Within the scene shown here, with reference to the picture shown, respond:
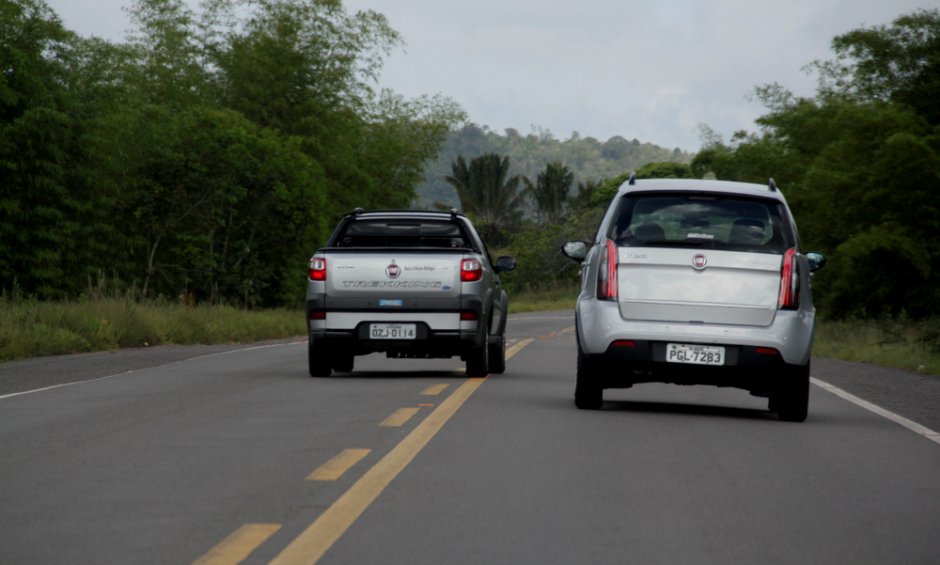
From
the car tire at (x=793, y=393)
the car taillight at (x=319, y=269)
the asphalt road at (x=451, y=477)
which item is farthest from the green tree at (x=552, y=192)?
the car tire at (x=793, y=393)

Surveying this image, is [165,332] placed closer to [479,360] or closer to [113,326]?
[113,326]

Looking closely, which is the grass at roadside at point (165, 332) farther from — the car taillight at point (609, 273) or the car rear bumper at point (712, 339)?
the car taillight at point (609, 273)

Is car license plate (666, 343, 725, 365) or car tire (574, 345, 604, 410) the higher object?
car license plate (666, 343, 725, 365)

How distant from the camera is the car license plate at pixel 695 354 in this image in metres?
12.0

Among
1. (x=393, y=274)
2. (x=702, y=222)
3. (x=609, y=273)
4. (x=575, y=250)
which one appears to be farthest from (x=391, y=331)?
(x=702, y=222)

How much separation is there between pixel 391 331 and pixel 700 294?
15.5 feet

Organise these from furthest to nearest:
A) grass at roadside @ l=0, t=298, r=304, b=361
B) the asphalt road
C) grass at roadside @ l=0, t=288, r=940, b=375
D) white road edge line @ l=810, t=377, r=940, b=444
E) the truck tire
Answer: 1. grass at roadside @ l=0, t=288, r=940, b=375
2. grass at roadside @ l=0, t=298, r=304, b=361
3. the truck tire
4. white road edge line @ l=810, t=377, r=940, b=444
5. the asphalt road

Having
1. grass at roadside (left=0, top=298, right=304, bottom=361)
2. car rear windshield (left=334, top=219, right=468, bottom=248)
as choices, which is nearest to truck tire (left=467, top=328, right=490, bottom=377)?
car rear windshield (left=334, top=219, right=468, bottom=248)

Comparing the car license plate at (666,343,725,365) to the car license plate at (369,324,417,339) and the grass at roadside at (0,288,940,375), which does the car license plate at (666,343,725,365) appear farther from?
the grass at roadside at (0,288,940,375)

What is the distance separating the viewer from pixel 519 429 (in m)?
11.0

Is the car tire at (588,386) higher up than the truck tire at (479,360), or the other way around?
the car tire at (588,386)

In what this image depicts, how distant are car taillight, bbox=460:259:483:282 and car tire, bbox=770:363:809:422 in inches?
175

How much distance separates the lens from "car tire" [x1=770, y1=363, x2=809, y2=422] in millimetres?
12141

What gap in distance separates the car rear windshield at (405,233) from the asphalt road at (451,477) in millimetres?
2596
